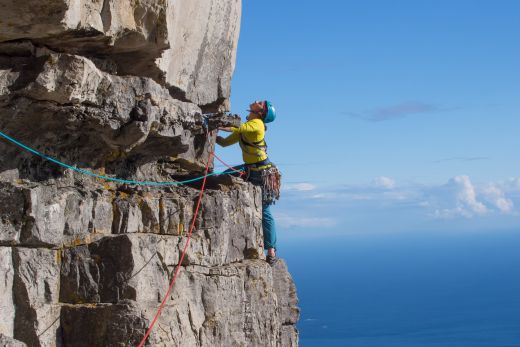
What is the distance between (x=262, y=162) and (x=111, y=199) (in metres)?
4.91

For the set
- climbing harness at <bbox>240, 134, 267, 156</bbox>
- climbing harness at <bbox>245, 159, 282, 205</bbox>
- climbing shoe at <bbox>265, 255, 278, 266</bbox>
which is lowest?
climbing shoe at <bbox>265, 255, 278, 266</bbox>

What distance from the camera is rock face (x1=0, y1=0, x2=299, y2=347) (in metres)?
9.90

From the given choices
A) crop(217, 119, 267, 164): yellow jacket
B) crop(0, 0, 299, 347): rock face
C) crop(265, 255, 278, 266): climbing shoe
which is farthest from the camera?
crop(265, 255, 278, 266): climbing shoe

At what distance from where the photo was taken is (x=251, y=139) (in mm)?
15258

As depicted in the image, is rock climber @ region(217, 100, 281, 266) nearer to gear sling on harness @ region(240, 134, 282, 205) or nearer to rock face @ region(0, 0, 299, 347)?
gear sling on harness @ region(240, 134, 282, 205)

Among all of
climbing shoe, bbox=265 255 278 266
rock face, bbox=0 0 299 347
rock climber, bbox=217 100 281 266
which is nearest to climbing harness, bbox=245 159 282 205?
rock climber, bbox=217 100 281 266

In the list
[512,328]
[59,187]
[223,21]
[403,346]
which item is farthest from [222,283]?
[512,328]

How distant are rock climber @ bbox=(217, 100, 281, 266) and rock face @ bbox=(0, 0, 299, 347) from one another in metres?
0.89

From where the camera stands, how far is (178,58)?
1386cm

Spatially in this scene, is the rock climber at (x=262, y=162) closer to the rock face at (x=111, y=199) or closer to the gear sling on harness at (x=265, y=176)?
the gear sling on harness at (x=265, y=176)

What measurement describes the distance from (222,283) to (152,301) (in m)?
2.02

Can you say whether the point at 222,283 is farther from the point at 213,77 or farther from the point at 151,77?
the point at 213,77

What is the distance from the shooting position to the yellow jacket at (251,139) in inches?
595

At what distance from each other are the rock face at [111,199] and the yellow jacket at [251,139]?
1240mm
